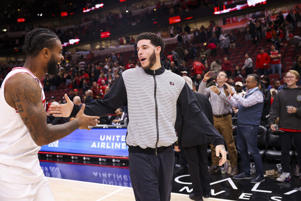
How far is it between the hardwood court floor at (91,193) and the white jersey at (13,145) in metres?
2.82

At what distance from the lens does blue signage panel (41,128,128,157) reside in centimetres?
704

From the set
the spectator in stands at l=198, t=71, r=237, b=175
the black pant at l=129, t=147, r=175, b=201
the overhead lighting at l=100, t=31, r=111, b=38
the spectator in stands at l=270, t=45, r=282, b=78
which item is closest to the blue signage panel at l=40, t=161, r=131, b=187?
the spectator in stands at l=198, t=71, r=237, b=175

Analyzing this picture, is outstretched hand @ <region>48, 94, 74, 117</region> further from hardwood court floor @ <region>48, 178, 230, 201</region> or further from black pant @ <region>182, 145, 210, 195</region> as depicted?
black pant @ <region>182, 145, 210, 195</region>

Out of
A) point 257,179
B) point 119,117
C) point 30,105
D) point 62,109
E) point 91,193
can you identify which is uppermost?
point 30,105

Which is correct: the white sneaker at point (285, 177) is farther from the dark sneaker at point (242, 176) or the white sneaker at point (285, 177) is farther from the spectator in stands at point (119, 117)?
the spectator in stands at point (119, 117)

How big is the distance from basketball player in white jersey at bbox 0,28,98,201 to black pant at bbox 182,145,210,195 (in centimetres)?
288

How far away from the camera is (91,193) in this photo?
4777mm

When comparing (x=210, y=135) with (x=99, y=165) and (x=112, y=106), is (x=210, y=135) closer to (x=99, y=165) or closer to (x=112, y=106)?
(x=112, y=106)

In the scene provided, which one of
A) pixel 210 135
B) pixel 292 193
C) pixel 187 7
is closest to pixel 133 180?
pixel 210 135

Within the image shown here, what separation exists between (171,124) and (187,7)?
67.9 ft

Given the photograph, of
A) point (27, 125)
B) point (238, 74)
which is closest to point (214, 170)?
point (27, 125)

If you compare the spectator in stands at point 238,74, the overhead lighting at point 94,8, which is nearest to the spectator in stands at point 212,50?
the spectator in stands at point 238,74

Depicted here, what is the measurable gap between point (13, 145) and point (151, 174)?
0.98 m

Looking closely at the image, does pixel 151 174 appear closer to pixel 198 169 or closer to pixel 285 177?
pixel 198 169
